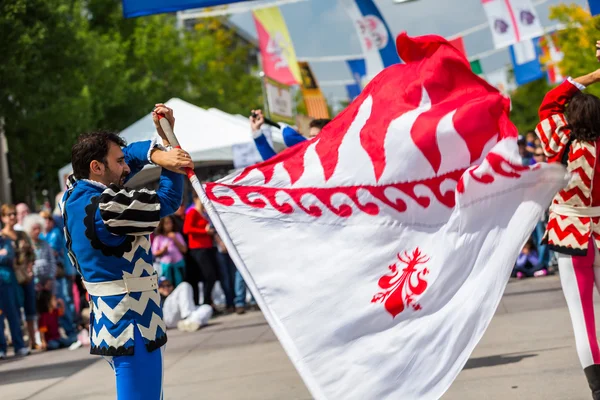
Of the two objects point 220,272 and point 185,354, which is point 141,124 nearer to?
point 220,272

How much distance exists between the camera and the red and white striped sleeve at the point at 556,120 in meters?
6.43

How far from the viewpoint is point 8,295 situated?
13.5m

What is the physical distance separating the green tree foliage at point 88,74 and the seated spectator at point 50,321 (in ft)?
29.4

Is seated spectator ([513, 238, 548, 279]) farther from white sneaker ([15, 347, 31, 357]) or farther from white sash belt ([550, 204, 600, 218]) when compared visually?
white sash belt ([550, 204, 600, 218])

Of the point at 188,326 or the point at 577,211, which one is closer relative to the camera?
the point at 577,211

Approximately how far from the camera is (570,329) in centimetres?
980

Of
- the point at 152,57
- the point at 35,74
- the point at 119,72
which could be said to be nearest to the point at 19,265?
the point at 35,74

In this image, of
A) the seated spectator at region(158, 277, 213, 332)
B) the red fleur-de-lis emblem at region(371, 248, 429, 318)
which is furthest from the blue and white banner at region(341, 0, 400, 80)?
the red fleur-de-lis emblem at region(371, 248, 429, 318)

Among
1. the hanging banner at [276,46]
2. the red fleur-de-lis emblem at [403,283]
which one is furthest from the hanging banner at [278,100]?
the red fleur-de-lis emblem at [403,283]

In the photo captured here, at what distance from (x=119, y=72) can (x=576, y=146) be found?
120 ft

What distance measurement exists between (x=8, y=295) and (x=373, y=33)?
10424 millimetres

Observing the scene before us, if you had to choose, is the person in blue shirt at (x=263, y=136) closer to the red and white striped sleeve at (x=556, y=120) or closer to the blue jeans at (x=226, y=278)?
the red and white striped sleeve at (x=556, y=120)

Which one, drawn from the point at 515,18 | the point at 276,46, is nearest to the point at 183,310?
the point at 276,46

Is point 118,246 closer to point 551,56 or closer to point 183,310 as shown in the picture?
point 183,310
